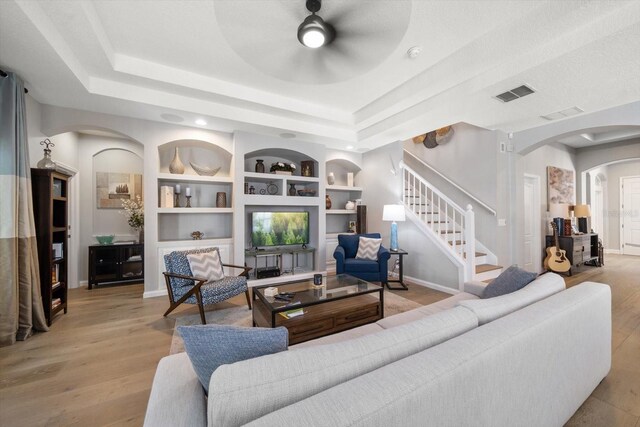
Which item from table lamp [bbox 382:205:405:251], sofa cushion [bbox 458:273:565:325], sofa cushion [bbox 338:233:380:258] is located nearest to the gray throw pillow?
sofa cushion [bbox 458:273:565:325]

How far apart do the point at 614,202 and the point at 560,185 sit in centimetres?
337

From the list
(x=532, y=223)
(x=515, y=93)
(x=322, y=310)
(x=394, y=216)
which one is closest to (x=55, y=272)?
(x=322, y=310)

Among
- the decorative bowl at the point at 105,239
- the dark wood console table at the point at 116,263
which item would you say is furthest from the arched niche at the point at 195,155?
the dark wood console table at the point at 116,263

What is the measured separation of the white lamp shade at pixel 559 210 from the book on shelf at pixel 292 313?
20.2 feet

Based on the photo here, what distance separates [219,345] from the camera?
0.90 meters

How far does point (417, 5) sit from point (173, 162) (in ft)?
12.6

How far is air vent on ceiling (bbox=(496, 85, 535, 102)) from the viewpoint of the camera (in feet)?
9.27

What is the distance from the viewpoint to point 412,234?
4.61 m

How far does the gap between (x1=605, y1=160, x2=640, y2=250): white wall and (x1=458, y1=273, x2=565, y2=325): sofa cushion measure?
8.54 meters

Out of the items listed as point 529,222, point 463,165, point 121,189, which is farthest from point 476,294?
point 121,189

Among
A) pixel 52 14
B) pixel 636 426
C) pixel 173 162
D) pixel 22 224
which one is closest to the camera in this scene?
pixel 636 426

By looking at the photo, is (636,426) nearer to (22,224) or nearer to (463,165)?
(463,165)

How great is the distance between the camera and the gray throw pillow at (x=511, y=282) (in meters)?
1.94

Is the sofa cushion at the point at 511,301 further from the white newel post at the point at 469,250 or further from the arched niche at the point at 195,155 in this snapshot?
the arched niche at the point at 195,155
